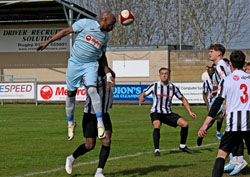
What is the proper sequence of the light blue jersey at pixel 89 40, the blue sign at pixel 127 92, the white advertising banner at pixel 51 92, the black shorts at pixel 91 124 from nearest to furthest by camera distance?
the light blue jersey at pixel 89 40
the black shorts at pixel 91 124
the blue sign at pixel 127 92
the white advertising banner at pixel 51 92

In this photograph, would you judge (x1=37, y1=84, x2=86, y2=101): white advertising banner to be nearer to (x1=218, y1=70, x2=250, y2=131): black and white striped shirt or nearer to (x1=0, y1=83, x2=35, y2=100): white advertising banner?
(x1=0, y1=83, x2=35, y2=100): white advertising banner

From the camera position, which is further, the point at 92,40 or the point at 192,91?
the point at 192,91

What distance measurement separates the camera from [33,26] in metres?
43.6

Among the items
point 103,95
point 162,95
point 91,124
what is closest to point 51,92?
point 162,95

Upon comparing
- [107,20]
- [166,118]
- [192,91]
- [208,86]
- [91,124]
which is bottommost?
[192,91]

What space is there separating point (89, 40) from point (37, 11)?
33.4 metres

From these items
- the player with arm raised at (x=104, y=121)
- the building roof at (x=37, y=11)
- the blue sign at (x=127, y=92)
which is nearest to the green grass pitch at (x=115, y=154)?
the player with arm raised at (x=104, y=121)

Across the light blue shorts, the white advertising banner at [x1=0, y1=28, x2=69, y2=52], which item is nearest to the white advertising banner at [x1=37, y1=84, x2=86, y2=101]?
the white advertising banner at [x1=0, y1=28, x2=69, y2=52]

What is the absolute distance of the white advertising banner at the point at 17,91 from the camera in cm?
3572

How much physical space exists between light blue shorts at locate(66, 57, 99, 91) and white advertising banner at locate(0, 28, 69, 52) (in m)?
34.5

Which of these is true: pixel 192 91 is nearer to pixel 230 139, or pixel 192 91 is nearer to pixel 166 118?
pixel 166 118

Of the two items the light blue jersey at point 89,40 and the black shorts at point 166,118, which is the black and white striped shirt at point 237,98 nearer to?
the light blue jersey at point 89,40

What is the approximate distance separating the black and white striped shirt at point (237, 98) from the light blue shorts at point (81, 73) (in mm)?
1920

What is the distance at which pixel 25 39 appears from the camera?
1711 inches
